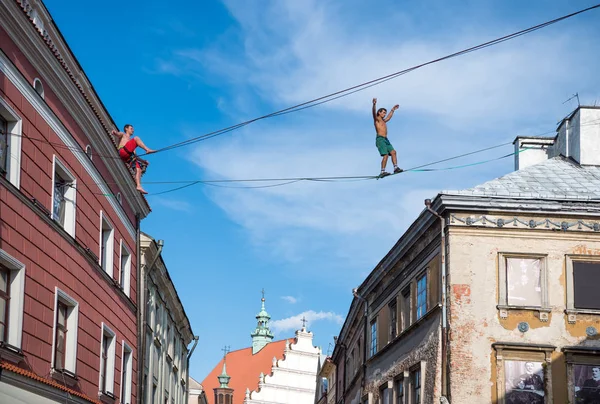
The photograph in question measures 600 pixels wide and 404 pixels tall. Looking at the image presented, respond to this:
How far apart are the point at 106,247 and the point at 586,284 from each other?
40.4ft

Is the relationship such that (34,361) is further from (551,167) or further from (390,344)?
(551,167)

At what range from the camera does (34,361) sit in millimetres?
16328

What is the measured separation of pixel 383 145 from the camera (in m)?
17.7

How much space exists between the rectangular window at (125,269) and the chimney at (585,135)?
1398cm

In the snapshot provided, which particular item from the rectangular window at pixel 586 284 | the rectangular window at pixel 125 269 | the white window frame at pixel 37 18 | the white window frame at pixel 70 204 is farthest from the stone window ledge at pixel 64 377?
the rectangular window at pixel 586 284

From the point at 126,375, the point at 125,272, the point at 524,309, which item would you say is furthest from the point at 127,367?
the point at 524,309

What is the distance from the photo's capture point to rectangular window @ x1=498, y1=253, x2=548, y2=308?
80.3ft

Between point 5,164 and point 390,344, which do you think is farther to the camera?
point 390,344

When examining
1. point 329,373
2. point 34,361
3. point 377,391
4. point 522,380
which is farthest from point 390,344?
point 329,373

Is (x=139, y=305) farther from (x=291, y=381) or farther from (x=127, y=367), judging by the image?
(x=291, y=381)

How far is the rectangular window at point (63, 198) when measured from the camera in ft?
60.5

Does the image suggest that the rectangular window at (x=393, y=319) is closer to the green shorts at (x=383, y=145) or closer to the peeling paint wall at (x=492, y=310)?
the peeling paint wall at (x=492, y=310)

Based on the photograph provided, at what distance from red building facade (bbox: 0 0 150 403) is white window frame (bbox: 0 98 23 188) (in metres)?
0.02

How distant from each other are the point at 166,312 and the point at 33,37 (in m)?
21.0
